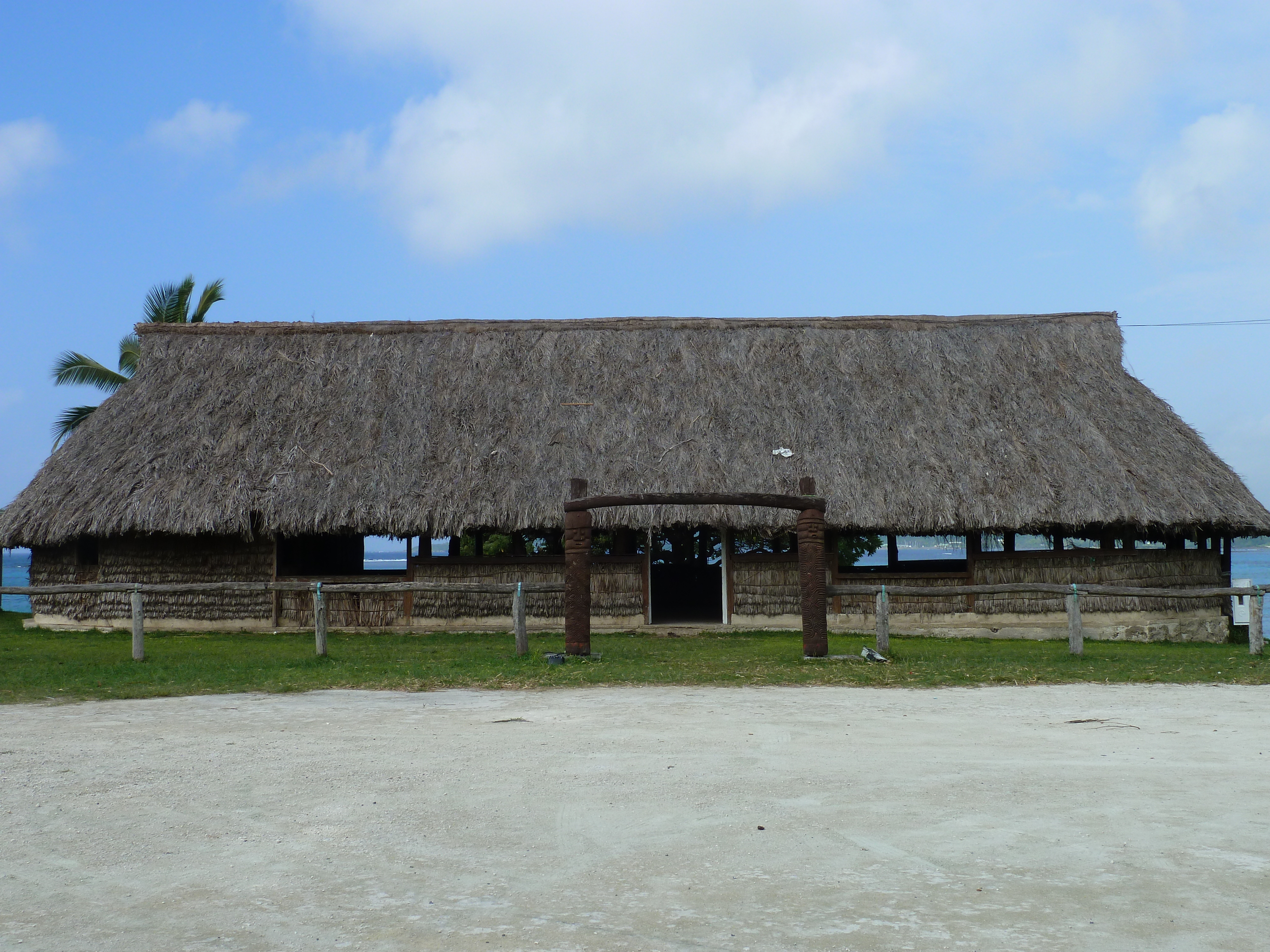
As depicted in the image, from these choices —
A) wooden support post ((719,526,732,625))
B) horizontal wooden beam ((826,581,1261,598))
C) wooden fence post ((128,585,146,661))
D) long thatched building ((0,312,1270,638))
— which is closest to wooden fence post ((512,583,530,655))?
horizontal wooden beam ((826,581,1261,598))

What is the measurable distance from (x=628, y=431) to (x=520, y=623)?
230 inches

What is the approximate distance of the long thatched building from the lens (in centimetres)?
1695

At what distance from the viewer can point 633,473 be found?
685 inches

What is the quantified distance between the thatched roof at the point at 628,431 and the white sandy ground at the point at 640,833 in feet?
29.4

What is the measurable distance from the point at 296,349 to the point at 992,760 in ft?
53.9

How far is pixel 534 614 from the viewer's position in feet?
57.9

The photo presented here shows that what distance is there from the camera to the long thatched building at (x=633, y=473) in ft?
55.6

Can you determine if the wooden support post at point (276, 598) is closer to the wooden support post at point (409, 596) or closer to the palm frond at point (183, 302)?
the wooden support post at point (409, 596)

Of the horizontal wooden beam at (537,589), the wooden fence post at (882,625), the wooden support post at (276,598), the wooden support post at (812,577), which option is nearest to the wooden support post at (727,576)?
the horizontal wooden beam at (537,589)

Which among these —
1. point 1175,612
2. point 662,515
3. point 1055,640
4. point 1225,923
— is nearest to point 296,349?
point 662,515

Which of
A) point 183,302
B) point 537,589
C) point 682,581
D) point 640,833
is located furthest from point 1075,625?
point 183,302

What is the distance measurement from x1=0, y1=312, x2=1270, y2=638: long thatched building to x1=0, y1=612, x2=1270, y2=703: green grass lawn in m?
1.69

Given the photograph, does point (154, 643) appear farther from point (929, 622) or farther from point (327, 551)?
point (929, 622)

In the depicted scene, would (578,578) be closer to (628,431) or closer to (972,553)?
(628,431)
